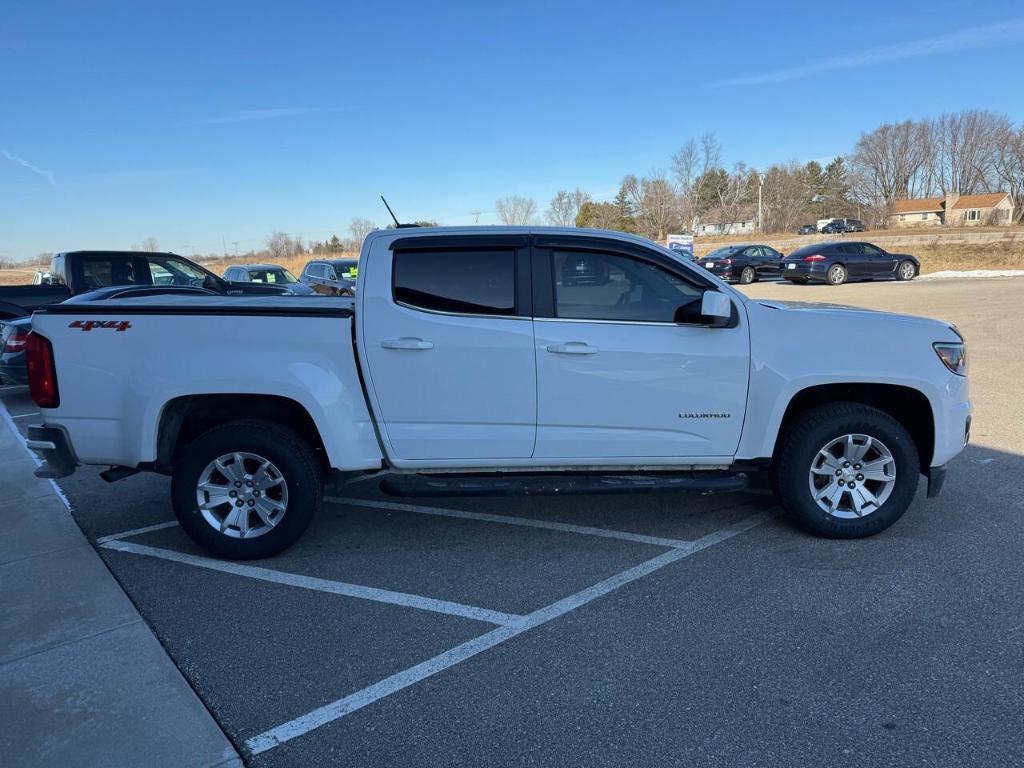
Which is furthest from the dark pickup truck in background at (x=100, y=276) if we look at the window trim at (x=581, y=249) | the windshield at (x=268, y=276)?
the window trim at (x=581, y=249)

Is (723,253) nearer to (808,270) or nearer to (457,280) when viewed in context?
(808,270)

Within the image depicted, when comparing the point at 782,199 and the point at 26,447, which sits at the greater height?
the point at 782,199

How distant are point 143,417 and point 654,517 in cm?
335

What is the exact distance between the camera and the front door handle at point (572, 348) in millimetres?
3943

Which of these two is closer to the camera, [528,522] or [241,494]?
[241,494]

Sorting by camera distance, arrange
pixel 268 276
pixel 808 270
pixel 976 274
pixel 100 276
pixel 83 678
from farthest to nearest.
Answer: pixel 976 274, pixel 808 270, pixel 268 276, pixel 100 276, pixel 83 678

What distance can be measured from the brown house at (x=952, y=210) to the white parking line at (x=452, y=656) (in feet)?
286

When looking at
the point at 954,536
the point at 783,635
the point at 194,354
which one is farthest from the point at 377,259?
the point at 954,536

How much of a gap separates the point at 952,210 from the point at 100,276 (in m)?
95.7

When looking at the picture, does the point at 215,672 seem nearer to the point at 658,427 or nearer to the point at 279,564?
the point at 279,564

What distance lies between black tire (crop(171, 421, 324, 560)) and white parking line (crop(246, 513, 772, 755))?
144 cm

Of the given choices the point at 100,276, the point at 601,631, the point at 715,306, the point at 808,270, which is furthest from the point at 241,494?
the point at 808,270

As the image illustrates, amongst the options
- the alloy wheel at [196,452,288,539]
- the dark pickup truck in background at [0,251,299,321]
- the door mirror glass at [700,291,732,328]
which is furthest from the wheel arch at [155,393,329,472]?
the dark pickup truck in background at [0,251,299,321]

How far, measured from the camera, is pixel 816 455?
4.11m
